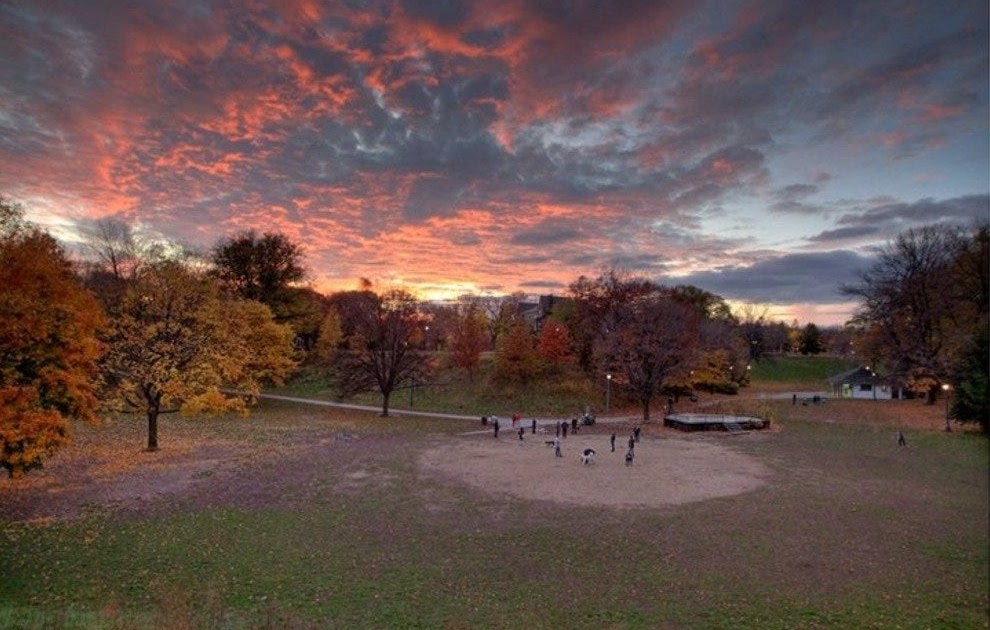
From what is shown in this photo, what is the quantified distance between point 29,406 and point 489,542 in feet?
65.9

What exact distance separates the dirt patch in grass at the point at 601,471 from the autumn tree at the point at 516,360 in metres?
23.6

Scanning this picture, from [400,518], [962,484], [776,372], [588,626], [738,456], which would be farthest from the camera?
[776,372]

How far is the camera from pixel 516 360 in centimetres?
6425

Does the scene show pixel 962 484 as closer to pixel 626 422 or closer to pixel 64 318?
pixel 626 422

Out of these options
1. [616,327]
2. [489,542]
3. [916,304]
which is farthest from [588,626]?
[616,327]

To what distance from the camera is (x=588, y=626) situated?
1387 centimetres

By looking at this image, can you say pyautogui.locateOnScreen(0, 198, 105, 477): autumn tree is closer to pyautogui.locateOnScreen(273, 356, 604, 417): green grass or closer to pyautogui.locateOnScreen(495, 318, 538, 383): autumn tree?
pyautogui.locateOnScreen(273, 356, 604, 417): green grass

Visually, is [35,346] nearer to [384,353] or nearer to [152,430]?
[152,430]

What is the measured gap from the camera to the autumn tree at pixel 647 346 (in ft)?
167

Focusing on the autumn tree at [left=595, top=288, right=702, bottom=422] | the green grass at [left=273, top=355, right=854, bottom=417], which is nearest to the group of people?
the autumn tree at [left=595, top=288, right=702, bottom=422]

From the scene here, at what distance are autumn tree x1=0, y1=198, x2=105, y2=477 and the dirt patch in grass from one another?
17.5 m

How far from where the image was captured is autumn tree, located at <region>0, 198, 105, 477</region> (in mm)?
21188

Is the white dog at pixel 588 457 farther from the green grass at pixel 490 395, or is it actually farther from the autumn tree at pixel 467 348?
the autumn tree at pixel 467 348

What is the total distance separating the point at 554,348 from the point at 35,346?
166 feet
